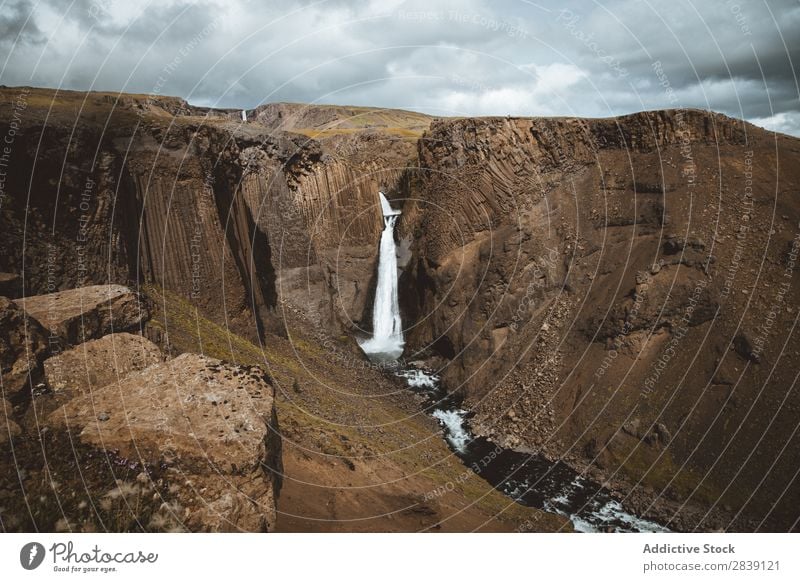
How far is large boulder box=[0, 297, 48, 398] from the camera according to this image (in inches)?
355

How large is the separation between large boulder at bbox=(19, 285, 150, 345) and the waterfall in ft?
78.9

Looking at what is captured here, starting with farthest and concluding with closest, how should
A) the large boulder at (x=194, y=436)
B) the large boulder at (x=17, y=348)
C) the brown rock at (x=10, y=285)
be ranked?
the brown rock at (x=10, y=285)
the large boulder at (x=17, y=348)
the large boulder at (x=194, y=436)

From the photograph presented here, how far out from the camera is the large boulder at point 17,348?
902 cm

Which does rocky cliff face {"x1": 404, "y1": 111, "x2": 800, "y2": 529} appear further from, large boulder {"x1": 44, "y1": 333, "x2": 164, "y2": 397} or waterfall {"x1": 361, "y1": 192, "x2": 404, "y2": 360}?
large boulder {"x1": 44, "y1": 333, "x2": 164, "y2": 397}

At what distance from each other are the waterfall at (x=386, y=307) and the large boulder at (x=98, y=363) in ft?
84.5

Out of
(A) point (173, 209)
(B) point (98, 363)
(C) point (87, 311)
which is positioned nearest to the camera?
(B) point (98, 363)

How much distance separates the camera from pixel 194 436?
8.39 m

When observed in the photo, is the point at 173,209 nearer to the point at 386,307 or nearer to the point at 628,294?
the point at 386,307

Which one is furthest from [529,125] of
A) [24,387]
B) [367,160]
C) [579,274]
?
[24,387]

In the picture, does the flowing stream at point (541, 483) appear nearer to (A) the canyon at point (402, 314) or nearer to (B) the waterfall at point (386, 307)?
(A) the canyon at point (402, 314)

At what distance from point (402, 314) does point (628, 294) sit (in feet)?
62.3

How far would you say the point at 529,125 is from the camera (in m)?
33.6

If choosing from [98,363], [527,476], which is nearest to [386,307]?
[527,476]

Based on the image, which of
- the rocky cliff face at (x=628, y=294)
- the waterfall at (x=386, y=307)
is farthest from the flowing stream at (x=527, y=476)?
the waterfall at (x=386, y=307)
